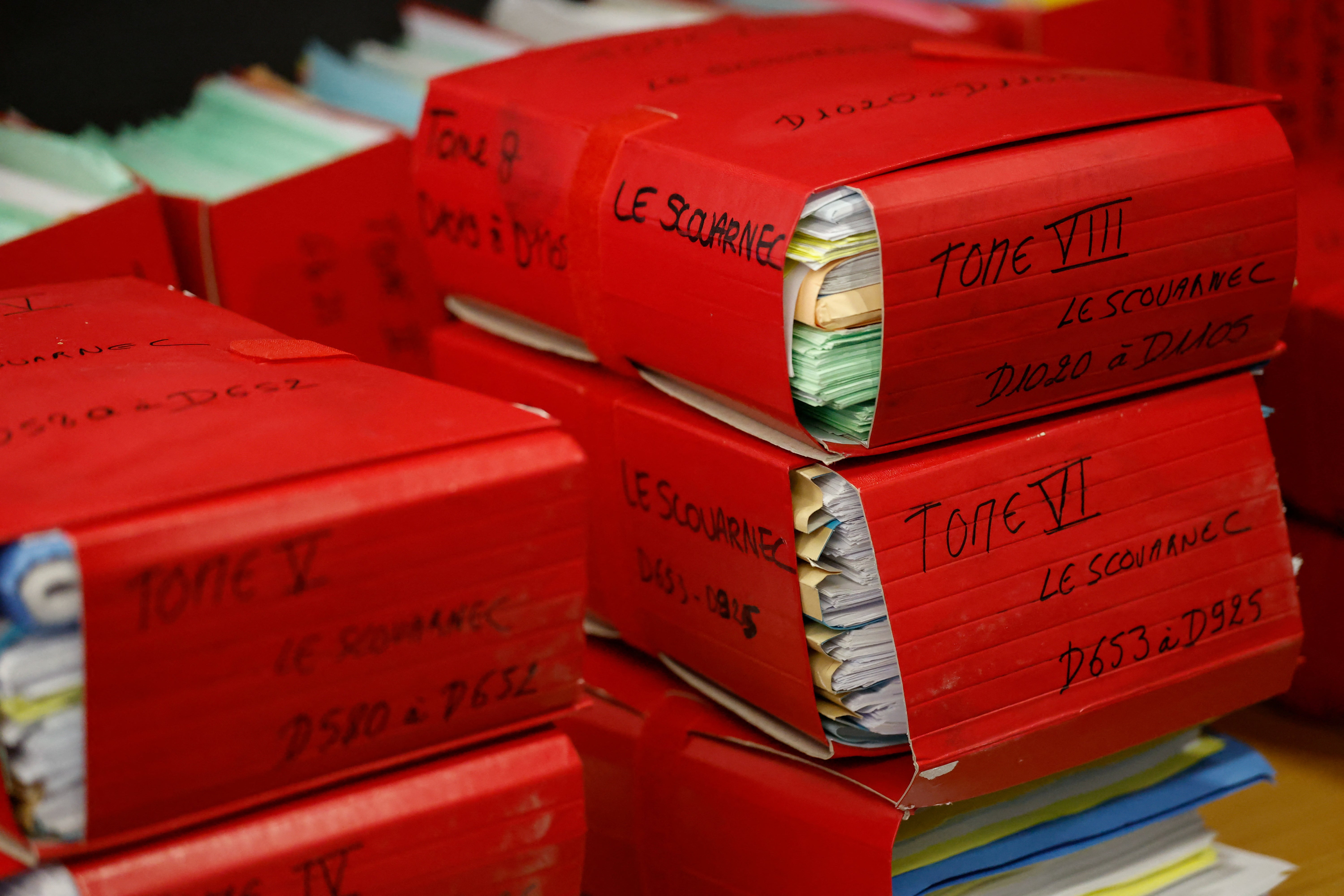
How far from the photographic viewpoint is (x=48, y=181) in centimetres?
109

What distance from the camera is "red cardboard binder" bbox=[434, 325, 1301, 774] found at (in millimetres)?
798

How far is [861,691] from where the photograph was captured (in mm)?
827

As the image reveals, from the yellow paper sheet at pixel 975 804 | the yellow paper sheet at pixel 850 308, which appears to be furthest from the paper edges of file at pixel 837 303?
the yellow paper sheet at pixel 975 804

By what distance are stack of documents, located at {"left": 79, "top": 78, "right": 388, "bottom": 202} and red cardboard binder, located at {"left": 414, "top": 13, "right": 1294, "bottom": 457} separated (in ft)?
0.74

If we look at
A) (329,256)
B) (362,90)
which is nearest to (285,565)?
(329,256)

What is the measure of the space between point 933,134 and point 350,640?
0.43m

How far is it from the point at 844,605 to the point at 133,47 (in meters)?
0.97

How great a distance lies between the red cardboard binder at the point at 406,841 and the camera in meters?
0.61

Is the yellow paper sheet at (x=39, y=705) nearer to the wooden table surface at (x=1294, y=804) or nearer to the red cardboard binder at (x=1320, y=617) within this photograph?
the wooden table surface at (x=1294, y=804)

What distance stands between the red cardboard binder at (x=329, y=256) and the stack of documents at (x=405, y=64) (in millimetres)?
99

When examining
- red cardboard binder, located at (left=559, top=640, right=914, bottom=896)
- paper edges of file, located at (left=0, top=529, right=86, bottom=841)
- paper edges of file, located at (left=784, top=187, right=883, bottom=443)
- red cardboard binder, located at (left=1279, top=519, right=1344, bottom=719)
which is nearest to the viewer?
paper edges of file, located at (left=0, top=529, right=86, bottom=841)

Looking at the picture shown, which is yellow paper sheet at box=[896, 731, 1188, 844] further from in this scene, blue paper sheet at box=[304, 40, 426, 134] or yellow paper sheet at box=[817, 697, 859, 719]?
blue paper sheet at box=[304, 40, 426, 134]

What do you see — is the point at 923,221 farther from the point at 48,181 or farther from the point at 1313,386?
the point at 48,181

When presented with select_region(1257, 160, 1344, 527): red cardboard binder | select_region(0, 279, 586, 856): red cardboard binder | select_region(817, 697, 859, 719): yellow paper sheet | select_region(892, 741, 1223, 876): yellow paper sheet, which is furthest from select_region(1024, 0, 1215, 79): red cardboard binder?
select_region(0, 279, 586, 856): red cardboard binder
